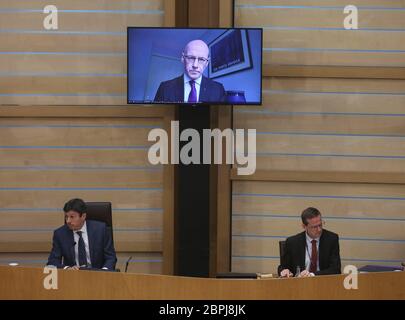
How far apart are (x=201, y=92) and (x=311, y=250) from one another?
178 cm

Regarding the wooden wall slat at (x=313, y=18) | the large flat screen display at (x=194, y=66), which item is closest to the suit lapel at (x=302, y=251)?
the large flat screen display at (x=194, y=66)

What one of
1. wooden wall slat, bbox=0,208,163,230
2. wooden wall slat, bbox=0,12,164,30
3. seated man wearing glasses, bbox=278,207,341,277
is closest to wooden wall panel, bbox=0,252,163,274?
wooden wall slat, bbox=0,208,163,230

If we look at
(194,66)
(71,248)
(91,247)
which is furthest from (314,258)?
(194,66)

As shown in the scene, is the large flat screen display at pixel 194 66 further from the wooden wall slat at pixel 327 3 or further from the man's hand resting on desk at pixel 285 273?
the man's hand resting on desk at pixel 285 273

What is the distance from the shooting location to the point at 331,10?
672cm

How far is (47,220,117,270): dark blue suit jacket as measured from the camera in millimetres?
5484

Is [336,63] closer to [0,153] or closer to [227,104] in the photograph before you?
[227,104]

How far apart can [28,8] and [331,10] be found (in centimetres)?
267

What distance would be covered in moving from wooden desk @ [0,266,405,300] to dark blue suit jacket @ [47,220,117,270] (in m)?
1.45

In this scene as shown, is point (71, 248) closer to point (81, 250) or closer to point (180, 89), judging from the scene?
point (81, 250)

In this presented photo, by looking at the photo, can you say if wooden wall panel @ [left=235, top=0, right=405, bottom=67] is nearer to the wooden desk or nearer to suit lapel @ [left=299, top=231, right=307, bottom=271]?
suit lapel @ [left=299, top=231, right=307, bottom=271]

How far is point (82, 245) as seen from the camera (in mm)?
5531

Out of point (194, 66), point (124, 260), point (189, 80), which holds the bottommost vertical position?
point (124, 260)
